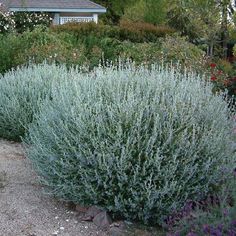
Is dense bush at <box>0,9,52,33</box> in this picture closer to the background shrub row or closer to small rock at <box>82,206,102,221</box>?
the background shrub row

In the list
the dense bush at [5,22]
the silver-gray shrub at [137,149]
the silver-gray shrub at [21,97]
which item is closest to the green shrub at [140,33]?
the dense bush at [5,22]

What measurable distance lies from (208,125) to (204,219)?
1112 millimetres

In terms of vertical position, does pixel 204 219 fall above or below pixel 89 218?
above

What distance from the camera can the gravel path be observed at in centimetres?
398

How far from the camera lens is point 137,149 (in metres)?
4.04

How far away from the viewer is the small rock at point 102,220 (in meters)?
4.08

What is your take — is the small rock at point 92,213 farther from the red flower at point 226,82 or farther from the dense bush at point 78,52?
the red flower at point 226,82

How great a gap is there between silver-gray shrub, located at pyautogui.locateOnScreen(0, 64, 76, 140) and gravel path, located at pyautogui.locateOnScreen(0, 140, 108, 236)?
4.66 ft

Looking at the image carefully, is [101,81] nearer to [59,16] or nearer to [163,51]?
[163,51]

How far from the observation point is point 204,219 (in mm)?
3502

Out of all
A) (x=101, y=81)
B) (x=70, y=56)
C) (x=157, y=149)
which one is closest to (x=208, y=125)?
(x=157, y=149)

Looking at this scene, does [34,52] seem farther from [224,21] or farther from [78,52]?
[224,21]

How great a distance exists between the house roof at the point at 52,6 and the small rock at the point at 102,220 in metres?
20.1

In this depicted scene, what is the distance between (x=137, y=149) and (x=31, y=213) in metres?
1.06
